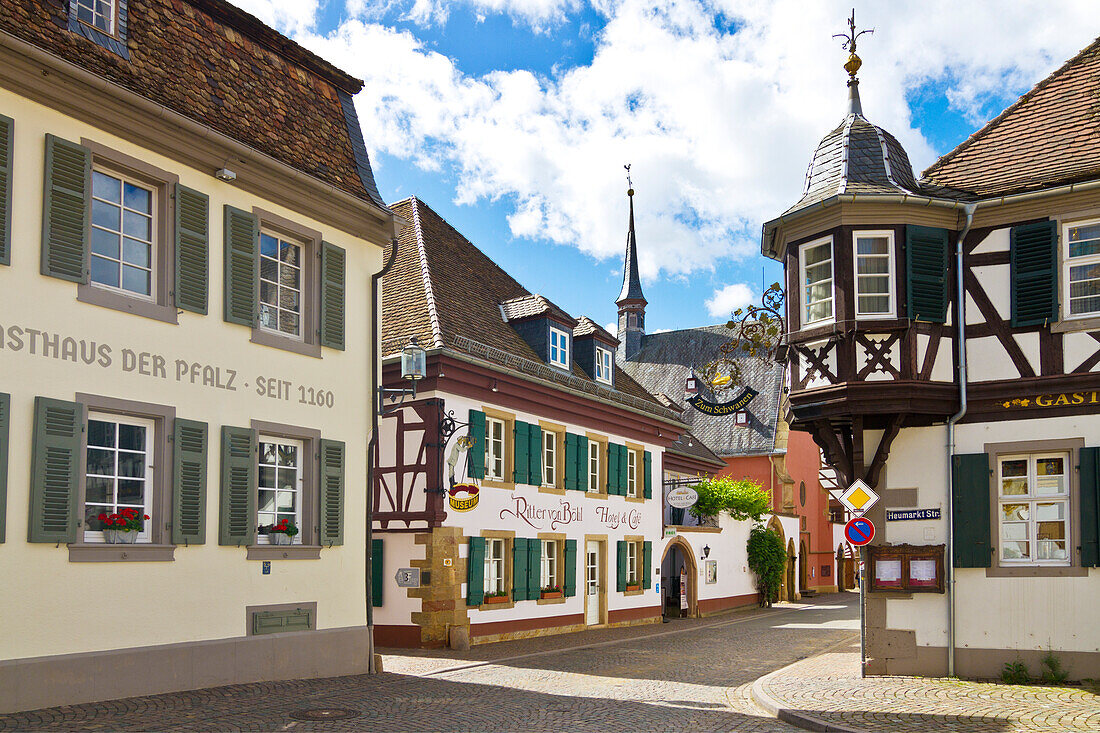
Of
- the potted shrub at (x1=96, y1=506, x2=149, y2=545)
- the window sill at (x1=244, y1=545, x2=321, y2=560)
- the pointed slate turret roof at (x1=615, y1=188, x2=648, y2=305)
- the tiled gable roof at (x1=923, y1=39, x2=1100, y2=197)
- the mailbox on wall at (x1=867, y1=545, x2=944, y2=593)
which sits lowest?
the mailbox on wall at (x1=867, y1=545, x2=944, y2=593)

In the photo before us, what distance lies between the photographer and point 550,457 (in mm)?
23469

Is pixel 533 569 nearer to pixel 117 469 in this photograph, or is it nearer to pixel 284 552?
pixel 284 552

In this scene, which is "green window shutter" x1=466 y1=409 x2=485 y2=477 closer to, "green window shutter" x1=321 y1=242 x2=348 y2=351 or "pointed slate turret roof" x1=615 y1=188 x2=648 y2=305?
"green window shutter" x1=321 y1=242 x2=348 y2=351

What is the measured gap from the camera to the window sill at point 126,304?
10.9m

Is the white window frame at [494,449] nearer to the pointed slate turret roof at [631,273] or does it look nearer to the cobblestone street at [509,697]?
the cobblestone street at [509,697]

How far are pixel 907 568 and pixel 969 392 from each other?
2.52 m

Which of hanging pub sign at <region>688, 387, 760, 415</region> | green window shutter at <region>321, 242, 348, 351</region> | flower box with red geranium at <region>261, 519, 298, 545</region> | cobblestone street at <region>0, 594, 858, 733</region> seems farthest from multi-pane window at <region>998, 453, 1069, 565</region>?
hanging pub sign at <region>688, 387, 760, 415</region>

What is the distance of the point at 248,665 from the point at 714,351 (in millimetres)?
41199

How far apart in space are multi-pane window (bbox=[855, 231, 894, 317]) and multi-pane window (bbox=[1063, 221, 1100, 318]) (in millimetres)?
2211

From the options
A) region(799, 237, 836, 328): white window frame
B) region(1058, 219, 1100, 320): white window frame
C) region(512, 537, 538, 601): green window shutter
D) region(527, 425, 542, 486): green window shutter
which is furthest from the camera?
region(527, 425, 542, 486): green window shutter

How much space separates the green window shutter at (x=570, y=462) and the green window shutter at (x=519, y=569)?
2266 millimetres

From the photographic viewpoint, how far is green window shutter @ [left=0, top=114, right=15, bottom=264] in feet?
33.2

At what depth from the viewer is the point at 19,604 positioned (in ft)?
32.6

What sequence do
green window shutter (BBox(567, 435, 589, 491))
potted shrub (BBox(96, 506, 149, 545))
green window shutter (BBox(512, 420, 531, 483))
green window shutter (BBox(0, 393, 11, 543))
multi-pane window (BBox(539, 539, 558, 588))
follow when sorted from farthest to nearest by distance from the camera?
green window shutter (BBox(567, 435, 589, 491)) < multi-pane window (BBox(539, 539, 558, 588)) < green window shutter (BBox(512, 420, 531, 483)) < potted shrub (BBox(96, 506, 149, 545)) < green window shutter (BBox(0, 393, 11, 543))
